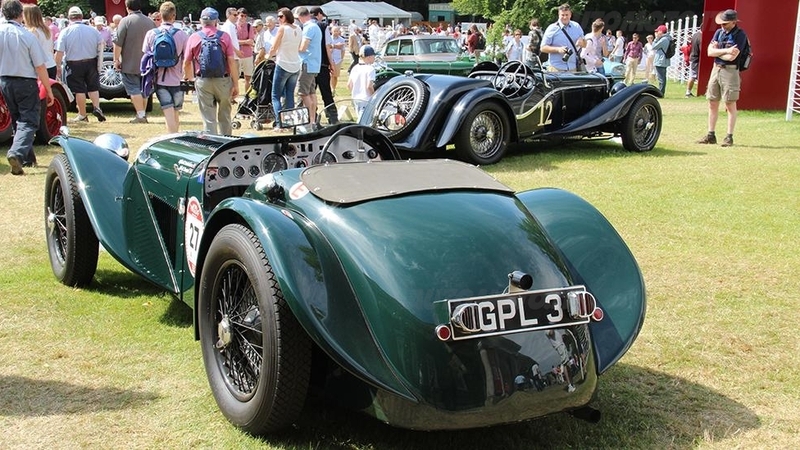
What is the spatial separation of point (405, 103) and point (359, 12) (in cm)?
4986

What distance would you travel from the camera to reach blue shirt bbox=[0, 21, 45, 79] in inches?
351

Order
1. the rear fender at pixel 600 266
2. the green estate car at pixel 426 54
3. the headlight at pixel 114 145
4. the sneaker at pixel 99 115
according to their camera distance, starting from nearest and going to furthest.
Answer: the rear fender at pixel 600 266 < the headlight at pixel 114 145 < the sneaker at pixel 99 115 < the green estate car at pixel 426 54

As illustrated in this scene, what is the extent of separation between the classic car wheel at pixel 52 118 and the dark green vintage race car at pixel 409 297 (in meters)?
8.02

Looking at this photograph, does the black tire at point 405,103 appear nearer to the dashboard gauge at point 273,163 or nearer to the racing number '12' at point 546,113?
the racing number '12' at point 546,113

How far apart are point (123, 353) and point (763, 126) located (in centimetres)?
1253

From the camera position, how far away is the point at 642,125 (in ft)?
36.2

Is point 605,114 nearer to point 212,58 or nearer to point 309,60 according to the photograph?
point 309,60

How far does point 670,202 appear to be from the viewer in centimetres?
790

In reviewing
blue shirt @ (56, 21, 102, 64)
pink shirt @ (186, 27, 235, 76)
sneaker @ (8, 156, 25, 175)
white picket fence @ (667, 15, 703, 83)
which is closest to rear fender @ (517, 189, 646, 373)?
pink shirt @ (186, 27, 235, 76)

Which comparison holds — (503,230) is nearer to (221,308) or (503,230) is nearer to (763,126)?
(221,308)

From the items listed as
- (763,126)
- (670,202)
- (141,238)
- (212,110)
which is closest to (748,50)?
(763,126)

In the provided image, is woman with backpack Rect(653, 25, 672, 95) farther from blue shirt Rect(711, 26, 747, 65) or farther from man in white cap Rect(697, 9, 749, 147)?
blue shirt Rect(711, 26, 747, 65)

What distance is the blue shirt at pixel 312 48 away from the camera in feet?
41.1

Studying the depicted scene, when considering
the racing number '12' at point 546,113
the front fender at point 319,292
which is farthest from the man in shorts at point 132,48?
the front fender at point 319,292
